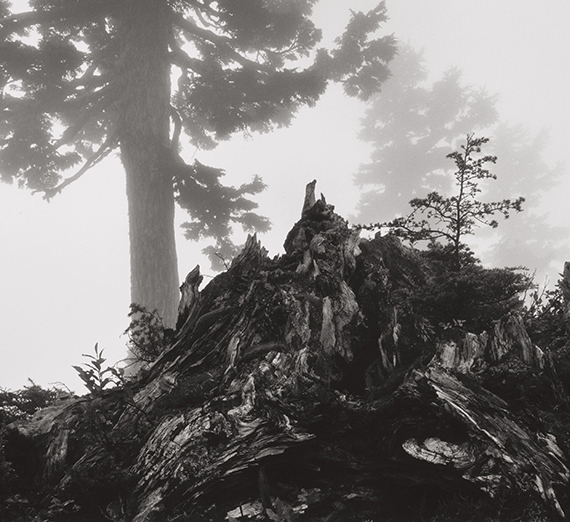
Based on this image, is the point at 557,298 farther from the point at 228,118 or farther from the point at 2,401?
the point at 228,118

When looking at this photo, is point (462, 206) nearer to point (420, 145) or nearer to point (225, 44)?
point (225, 44)

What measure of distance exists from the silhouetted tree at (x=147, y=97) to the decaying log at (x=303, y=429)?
6197 mm

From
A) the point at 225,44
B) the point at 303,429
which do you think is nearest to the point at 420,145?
the point at 225,44

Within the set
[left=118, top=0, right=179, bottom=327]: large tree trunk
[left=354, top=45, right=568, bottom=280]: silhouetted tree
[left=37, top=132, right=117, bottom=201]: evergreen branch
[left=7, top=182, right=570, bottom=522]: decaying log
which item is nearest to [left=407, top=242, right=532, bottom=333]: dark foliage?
[left=7, top=182, right=570, bottom=522]: decaying log

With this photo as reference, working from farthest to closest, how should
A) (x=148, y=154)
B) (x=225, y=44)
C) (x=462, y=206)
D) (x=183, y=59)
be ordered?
(x=225, y=44) → (x=183, y=59) → (x=148, y=154) → (x=462, y=206)

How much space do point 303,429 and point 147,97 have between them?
10.8 metres

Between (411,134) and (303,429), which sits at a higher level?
(411,134)

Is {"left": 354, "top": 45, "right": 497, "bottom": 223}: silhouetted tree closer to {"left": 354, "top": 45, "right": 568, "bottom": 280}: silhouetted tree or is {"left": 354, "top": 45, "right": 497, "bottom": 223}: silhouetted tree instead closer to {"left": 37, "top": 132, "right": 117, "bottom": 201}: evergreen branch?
{"left": 354, "top": 45, "right": 568, "bottom": 280}: silhouetted tree

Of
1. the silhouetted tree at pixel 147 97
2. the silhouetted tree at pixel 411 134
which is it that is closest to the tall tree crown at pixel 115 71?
the silhouetted tree at pixel 147 97

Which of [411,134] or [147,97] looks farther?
[411,134]

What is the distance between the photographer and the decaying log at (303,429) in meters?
2.50

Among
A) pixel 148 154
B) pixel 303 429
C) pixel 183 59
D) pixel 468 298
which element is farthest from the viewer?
pixel 183 59

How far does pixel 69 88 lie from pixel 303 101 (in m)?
6.64

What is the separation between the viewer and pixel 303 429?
9.07ft
